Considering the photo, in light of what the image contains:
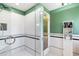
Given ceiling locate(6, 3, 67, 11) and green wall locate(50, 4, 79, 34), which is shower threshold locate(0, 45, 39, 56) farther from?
ceiling locate(6, 3, 67, 11)

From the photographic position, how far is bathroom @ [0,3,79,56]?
4.06 ft

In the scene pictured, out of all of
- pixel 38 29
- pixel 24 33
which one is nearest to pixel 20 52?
pixel 24 33

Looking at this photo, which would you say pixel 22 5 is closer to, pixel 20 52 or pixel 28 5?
pixel 28 5

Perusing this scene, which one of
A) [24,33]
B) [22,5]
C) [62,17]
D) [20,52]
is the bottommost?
[20,52]

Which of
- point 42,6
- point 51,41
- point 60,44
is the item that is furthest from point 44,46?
point 42,6

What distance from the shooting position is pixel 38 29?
53.3 inches

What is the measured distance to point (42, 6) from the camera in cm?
131

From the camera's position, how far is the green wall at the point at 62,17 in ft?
3.98

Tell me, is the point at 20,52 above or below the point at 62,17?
below

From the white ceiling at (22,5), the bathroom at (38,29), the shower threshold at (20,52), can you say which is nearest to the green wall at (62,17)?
the bathroom at (38,29)

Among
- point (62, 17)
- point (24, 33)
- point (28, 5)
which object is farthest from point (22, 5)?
point (62, 17)

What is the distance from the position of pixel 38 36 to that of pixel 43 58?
31 centimetres

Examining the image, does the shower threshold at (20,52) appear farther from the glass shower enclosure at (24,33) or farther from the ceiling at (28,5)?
the ceiling at (28,5)

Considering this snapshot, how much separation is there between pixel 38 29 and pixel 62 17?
37cm
